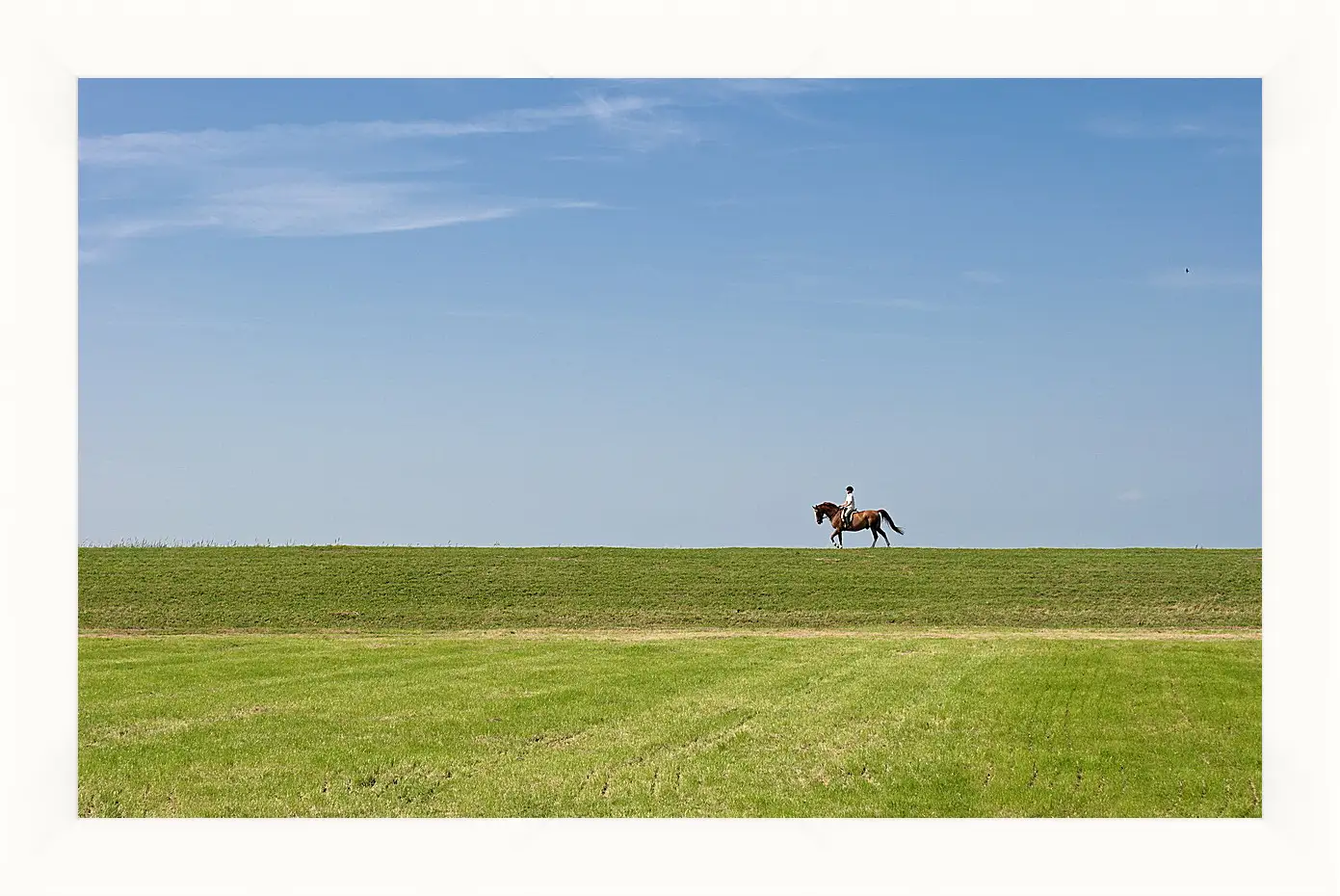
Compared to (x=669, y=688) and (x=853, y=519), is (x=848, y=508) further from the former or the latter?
(x=669, y=688)

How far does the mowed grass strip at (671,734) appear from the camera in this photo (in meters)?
5.51

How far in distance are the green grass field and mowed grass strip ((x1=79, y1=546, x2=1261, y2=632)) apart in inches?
3.1

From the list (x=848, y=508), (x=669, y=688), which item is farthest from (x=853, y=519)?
(x=669, y=688)

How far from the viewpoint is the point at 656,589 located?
18.6 m

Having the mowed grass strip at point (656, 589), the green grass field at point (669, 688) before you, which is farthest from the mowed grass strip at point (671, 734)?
the mowed grass strip at point (656, 589)

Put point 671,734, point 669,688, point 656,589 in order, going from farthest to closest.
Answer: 1. point 656,589
2. point 669,688
3. point 671,734

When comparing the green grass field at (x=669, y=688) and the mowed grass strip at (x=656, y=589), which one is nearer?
the green grass field at (x=669, y=688)

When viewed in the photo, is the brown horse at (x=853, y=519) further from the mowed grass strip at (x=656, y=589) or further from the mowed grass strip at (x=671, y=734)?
the mowed grass strip at (x=671, y=734)

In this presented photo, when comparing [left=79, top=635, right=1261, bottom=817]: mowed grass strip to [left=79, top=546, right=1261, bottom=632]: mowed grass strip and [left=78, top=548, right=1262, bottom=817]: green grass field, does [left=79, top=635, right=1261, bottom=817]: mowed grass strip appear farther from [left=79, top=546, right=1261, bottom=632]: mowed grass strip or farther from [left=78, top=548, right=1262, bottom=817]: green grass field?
[left=79, top=546, right=1261, bottom=632]: mowed grass strip

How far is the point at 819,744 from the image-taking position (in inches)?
267

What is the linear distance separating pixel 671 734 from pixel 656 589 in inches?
453

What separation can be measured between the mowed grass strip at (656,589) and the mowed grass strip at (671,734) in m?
4.64

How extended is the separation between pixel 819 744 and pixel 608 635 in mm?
7998
